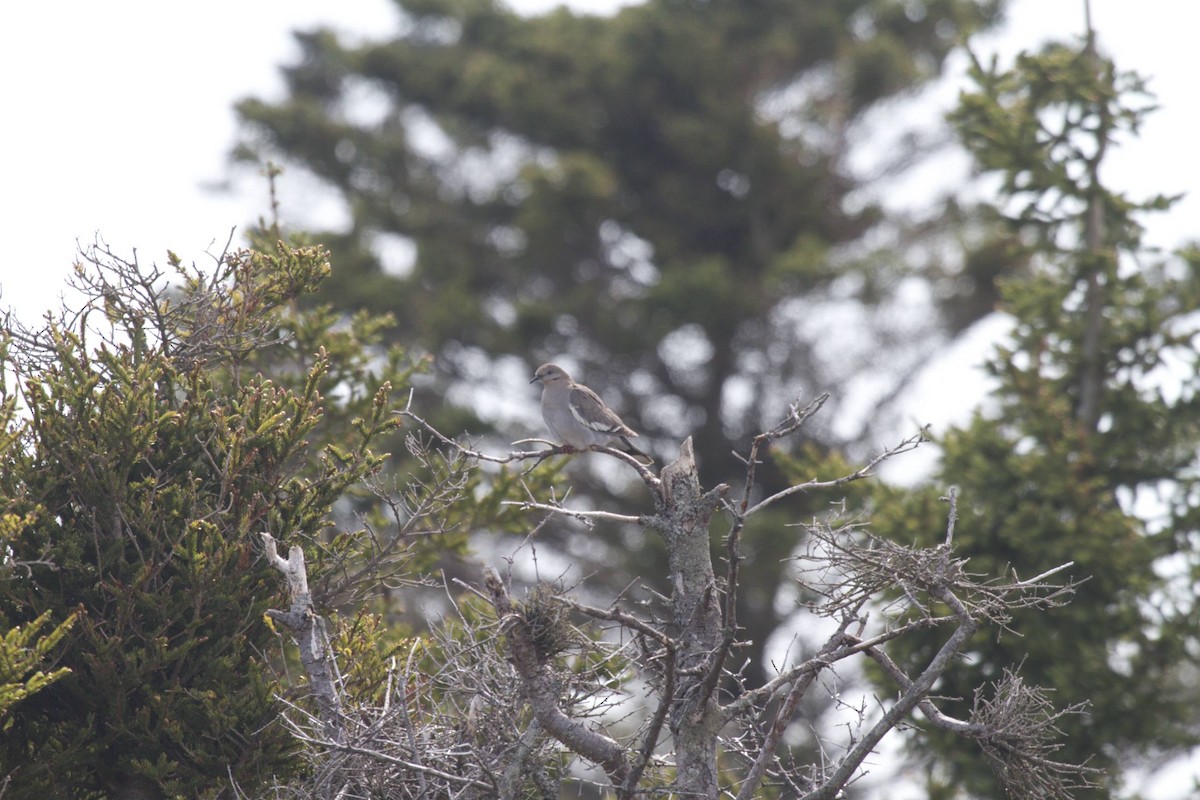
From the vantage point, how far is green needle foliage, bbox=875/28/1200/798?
14594 mm

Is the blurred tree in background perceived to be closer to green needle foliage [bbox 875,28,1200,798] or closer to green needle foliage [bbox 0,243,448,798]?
green needle foliage [bbox 875,28,1200,798]

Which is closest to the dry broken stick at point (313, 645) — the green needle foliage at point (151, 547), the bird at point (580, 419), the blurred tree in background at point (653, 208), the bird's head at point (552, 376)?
the green needle foliage at point (151, 547)

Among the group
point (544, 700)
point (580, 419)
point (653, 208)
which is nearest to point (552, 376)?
point (580, 419)

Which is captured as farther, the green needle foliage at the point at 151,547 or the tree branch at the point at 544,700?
the green needle foliage at the point at 151,547

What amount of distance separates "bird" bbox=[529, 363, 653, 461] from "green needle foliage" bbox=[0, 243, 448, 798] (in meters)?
1.97

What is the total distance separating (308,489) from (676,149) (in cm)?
1917

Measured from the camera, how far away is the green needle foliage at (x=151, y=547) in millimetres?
8227

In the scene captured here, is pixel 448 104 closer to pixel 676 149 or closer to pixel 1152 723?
pixel 676 149

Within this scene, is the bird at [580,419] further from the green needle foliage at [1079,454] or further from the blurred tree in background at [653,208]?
the blurred tree in background at [653,208]

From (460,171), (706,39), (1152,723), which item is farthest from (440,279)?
(1152,723)

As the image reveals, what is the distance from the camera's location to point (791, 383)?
2611 centimetres

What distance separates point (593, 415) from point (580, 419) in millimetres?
109

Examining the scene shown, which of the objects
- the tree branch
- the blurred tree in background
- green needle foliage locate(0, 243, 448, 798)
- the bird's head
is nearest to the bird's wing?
the bird's head

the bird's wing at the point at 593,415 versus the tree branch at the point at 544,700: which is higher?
the bird's wing at the point at 593,415
